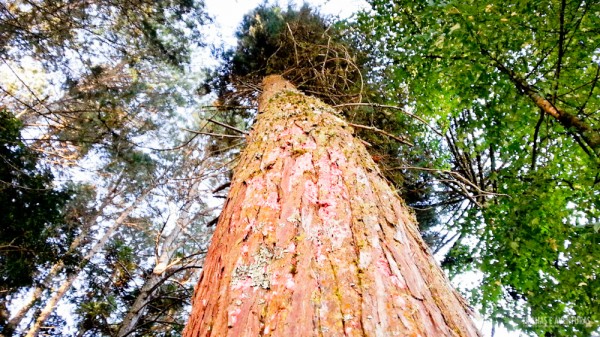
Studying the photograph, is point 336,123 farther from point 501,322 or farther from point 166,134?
point 166,134

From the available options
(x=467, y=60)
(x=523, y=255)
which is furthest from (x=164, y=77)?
(x=523, y=255)

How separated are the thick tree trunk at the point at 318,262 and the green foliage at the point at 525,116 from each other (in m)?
1.96

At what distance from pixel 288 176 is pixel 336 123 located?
919 mm

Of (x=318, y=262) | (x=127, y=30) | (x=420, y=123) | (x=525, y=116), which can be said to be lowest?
(x=318, y=262)

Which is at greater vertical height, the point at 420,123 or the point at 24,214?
the point at 420,123

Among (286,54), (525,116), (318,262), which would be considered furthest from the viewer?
(286,54)

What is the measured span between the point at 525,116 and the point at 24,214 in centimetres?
→ 977

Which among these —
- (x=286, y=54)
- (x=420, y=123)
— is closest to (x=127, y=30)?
(x=286, y=54)

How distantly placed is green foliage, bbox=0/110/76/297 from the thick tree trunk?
6.65 metres

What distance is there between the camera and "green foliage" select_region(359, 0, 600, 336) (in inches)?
117

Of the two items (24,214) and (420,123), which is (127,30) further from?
(420,123)

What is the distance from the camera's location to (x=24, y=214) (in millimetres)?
7000

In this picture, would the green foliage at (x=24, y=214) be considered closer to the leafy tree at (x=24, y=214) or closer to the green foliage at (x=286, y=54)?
the leafy tree at (x=24, y=214)

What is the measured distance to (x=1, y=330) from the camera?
8.04 meters
